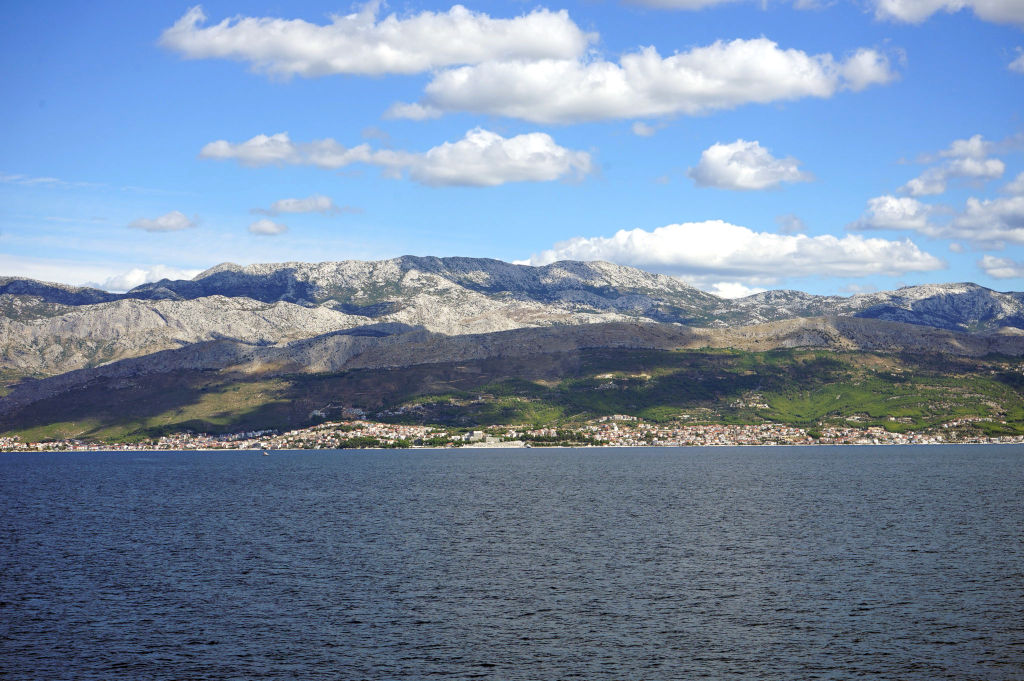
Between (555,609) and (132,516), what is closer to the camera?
(555,609)

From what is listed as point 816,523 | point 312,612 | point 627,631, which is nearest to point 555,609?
point 627,631

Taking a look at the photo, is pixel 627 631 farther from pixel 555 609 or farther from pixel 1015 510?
pixel 1015 510

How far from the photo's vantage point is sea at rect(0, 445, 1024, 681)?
5591cm

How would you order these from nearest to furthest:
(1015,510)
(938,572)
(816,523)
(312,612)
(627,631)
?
(627,631) < (312,612) < (938,572) < (816,523) < (1015,510)

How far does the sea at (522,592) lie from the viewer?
55.9m

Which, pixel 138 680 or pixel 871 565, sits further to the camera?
pixel 871 565

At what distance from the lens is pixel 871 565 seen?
85750mm

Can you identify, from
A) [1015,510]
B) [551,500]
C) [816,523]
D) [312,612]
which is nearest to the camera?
[312,612]

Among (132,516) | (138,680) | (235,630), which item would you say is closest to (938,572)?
(235,630)

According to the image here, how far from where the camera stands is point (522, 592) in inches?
2982

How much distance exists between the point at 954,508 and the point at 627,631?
3548 inches

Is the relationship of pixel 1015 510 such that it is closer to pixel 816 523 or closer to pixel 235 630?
pixel 816 523

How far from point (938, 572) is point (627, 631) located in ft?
119

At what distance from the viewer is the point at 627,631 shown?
6288 centimetres
